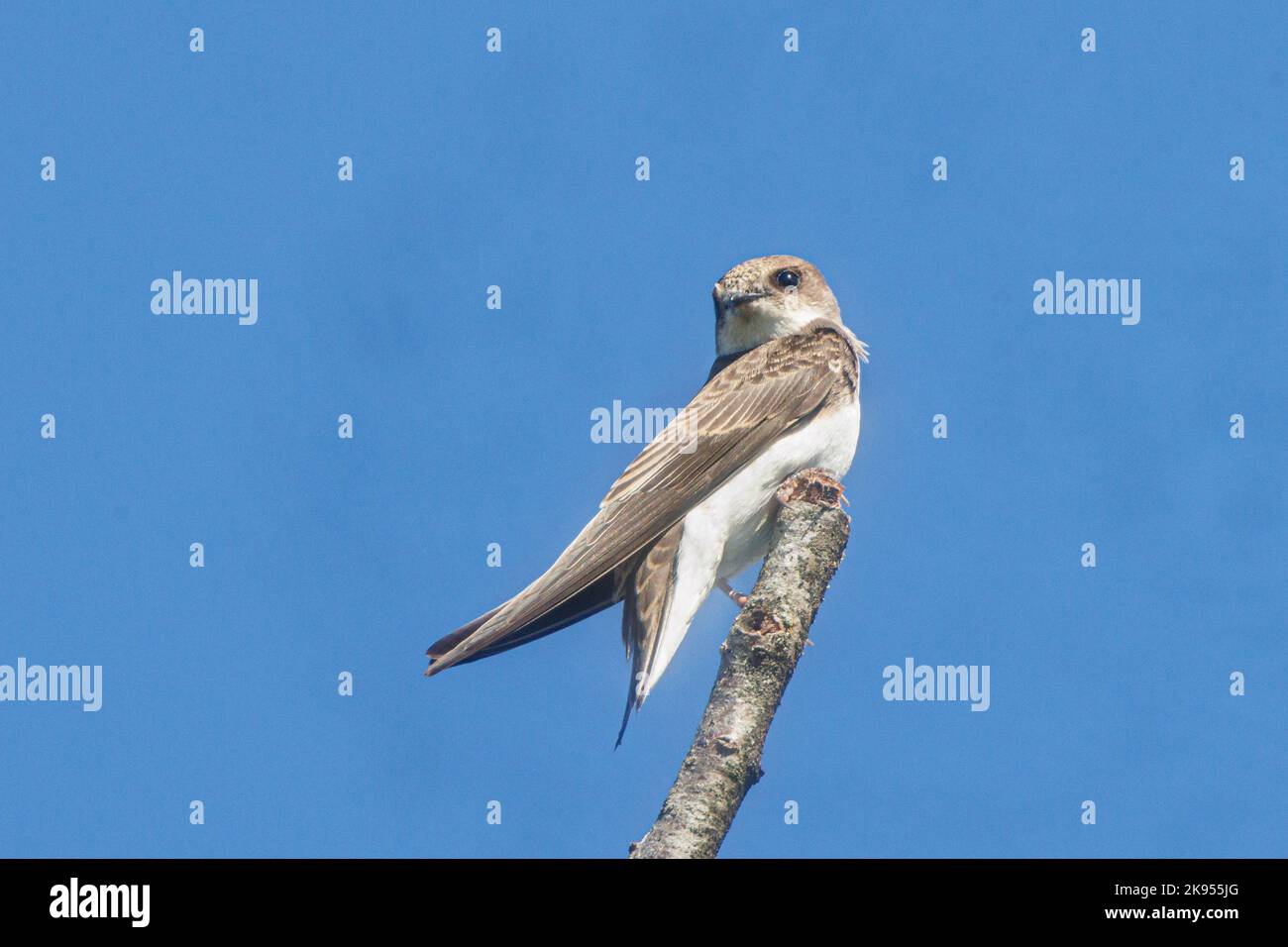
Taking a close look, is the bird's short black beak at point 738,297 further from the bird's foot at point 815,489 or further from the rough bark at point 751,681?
the rough bark at point 751,681

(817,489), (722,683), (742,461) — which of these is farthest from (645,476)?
(722,683)

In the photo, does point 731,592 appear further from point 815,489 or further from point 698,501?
point 815,489

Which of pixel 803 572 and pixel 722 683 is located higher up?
pixel 803 572

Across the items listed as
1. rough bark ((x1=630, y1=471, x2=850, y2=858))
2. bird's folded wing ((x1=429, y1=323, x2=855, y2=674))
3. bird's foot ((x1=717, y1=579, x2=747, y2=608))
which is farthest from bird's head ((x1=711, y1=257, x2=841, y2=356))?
rough bark ((x1=630, y1=471, x2=850, y2=858))

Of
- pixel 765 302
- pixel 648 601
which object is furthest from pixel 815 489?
pixel 765 302

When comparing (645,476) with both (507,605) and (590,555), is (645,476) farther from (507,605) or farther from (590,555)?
(507,605)
